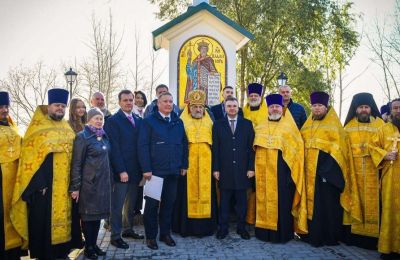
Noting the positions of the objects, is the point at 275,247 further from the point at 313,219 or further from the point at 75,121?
the point at 75,121

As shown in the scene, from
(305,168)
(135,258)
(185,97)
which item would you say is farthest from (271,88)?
(135,258)

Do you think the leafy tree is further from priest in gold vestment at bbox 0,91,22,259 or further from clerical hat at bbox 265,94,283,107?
priest in gold vestment at bbox 0,91,22,259

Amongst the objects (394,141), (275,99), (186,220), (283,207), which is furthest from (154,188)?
(394,141)

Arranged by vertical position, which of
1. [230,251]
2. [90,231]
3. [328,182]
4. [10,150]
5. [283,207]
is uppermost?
[10,150]

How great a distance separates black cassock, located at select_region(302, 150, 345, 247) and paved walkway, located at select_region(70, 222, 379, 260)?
159 millimetres

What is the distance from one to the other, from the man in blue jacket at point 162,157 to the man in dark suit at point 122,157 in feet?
0.99

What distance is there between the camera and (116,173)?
5.62m

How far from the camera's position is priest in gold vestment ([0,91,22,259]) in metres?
4.83

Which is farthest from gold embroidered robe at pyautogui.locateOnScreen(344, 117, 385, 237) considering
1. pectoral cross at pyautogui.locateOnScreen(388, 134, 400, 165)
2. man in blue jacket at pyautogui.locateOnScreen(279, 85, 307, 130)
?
man in blue jacket at pyautogui.locateOnScreen(279, 85, 307, 130)

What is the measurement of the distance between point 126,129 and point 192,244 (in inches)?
78.0

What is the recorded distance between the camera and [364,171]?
5840 mm

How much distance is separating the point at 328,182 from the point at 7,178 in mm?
4424

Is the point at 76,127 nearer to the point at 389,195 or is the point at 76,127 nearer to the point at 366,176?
the point at 366,176

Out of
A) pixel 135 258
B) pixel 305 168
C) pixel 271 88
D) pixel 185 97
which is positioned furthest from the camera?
pixel 271 88
